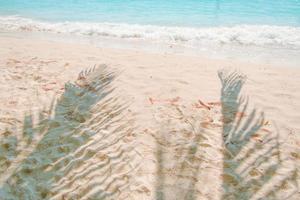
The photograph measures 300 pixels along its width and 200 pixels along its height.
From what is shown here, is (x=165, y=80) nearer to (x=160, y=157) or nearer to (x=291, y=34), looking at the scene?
(x=160, y=157)

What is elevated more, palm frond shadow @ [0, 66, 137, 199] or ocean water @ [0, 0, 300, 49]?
ocean water @ [0, 0, 300, 49]

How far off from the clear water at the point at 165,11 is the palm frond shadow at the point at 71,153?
29.5 feet

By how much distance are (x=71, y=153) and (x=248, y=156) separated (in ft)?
6.98

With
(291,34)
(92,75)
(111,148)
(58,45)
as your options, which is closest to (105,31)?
(58,45)

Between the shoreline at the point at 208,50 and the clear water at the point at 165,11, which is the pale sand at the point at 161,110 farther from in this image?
the clear water at the point at 165,11

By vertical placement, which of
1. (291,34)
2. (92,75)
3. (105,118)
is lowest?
(105,118)

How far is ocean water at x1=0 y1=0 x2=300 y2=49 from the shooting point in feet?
33.6

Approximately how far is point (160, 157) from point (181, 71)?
9.98 ft

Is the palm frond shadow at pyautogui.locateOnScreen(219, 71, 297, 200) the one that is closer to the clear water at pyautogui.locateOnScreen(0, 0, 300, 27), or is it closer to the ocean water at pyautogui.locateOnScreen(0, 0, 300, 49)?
→ the ocean water at pyautogui.locateOnScreen(0, 0, 300, 49)

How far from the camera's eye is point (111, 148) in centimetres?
356

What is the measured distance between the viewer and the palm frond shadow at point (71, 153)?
294 centimetres

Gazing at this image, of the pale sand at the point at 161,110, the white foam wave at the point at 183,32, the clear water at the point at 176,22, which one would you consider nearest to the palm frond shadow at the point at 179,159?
the pale sand at the point at 161,110

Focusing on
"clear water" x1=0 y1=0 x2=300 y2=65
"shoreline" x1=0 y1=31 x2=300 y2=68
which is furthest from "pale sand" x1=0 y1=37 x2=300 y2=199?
"clear water" x1=0 y1=0 x2=300 y2=65

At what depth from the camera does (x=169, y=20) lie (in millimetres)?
13289
